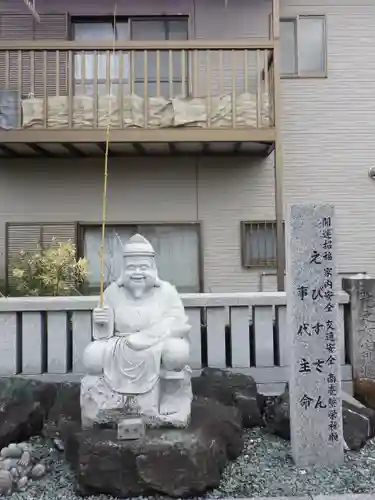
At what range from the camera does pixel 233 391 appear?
5.12 meters

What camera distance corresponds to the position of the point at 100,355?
4.17 m

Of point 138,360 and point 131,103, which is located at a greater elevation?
point 131,103

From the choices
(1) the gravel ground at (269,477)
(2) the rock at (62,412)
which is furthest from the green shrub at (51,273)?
(1) the gravel ground at (269,477)

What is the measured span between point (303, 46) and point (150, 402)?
24.1 feet

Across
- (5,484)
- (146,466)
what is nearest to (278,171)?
(146,466)

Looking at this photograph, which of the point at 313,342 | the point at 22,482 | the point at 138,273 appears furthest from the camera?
the point at 138,273

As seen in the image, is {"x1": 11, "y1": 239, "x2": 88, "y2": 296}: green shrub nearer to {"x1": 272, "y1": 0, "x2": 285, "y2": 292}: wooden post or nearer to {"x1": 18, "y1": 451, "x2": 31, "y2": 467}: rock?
{"x1": 18, "y1": 451, "x2": 31, "y2": 467}: rock

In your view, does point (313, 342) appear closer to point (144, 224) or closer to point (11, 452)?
point (11, 452)

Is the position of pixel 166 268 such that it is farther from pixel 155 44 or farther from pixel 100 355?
pixel 100 355

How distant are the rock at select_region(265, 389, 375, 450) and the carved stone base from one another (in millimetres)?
1045

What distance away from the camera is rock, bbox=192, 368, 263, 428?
5.05 m

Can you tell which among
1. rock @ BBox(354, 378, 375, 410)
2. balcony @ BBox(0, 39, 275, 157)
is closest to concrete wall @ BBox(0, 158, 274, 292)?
balcony @ BBox(0, 39, 275, 157)

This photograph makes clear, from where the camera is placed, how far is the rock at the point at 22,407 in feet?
15.2

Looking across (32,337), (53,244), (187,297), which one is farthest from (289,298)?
(53,244)
